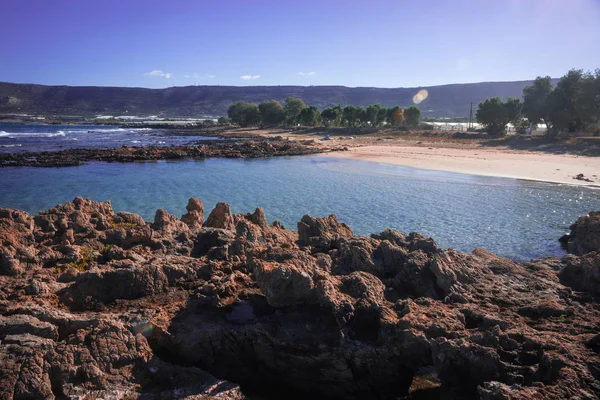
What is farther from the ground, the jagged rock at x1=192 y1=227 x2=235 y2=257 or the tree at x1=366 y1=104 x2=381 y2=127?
the tree at x1=366 y1=104 x2=381 y2=127

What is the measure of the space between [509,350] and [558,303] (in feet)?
9.43

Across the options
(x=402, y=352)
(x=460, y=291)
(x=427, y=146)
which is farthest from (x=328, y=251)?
(x=427, y=146)

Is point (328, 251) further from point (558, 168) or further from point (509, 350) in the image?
point (558, 168)

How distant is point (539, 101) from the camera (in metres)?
59.3

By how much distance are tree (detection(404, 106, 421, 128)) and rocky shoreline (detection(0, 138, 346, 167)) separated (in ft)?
99.7

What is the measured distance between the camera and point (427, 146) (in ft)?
205

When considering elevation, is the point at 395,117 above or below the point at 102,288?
above

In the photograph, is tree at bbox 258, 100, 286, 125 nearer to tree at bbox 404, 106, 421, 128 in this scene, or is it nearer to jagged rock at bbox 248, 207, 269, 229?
tree at bbox 404, 106, 421, 128

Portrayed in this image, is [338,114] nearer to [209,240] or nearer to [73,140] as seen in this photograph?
[73,140]

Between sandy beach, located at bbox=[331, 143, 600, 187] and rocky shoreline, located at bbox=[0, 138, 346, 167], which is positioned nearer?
sandy beach, located at bbox=[331, 143, 600, 187]

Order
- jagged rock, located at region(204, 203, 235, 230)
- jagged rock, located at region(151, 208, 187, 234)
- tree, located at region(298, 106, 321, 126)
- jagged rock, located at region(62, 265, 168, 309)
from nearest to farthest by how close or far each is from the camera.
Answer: jagged rock, located at region(62, 265, 168, 309), jagged rock, located at region(151, 208, 187, 234), jagged rock, located at region(204, 203, 235, 230), tree, located at region(298, 106, 321, 126)

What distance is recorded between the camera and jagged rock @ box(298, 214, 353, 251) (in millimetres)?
13195

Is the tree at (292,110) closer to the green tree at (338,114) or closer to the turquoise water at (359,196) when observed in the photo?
the green tree at (338,114)

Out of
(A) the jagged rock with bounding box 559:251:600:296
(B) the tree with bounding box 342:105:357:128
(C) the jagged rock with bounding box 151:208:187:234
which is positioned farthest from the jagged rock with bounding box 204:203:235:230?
(B) the tree with bounding box 342:105:357:128
